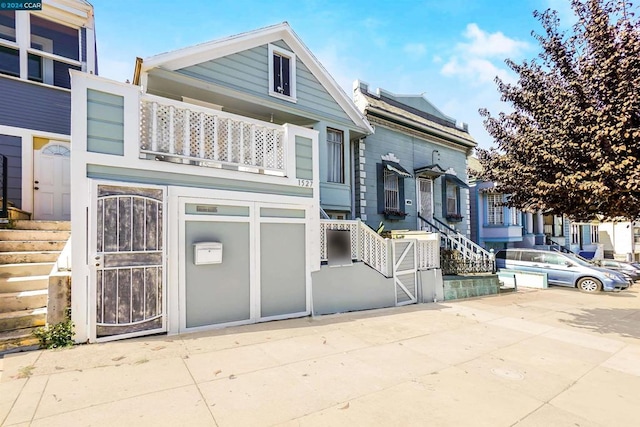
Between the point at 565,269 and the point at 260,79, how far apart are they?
13900mm

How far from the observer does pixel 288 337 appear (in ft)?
18.0

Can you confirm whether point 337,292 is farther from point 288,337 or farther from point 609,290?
point 609,290

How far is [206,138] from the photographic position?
5957 millimetres

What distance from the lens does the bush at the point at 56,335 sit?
14.9 feet

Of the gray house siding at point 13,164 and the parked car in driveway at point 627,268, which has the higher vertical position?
the gray house siding at point 13,164

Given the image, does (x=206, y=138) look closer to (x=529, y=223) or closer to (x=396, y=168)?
(x=396, y=168)

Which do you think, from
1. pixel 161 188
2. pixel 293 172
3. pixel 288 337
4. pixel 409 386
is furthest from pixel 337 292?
pixel 161 188

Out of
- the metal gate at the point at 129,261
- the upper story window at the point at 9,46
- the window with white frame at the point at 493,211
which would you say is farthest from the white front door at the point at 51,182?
the window with white frame at the point at 493,211

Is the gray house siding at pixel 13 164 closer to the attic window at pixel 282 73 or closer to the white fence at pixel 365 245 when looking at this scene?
the attic window at pixel 282 73

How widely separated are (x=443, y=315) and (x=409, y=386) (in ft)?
14.0

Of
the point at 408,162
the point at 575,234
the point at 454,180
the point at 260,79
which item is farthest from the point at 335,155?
the point at 575,234

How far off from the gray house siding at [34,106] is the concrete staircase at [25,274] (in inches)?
125

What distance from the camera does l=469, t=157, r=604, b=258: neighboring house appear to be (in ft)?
59.7

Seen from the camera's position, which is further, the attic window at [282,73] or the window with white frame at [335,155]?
the window with white frame at [335,155]
